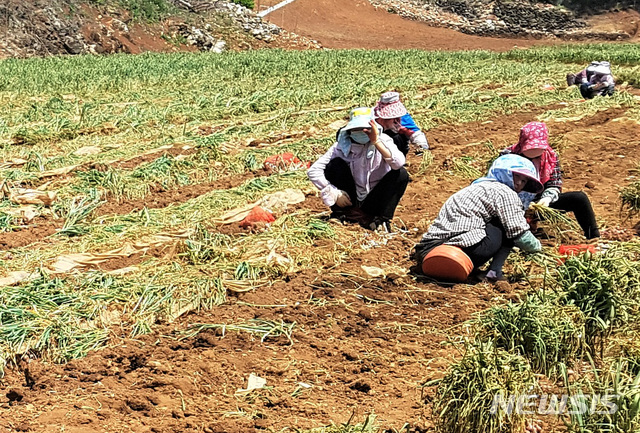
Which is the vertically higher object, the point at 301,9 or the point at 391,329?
the point at 391,329

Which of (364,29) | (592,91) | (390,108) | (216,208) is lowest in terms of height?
(364,29)

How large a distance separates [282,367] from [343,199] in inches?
89.1

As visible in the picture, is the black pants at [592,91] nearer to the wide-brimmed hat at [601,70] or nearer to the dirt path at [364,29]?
the wide-brimmed hat at [601,70]

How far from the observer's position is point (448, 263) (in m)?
4.41

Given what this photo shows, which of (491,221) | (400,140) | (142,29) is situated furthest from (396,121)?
(142,29)

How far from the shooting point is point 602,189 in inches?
269

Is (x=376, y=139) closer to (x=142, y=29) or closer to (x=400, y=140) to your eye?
(x=400, y=140)

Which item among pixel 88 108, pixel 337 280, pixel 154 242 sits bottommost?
pixel 88 108

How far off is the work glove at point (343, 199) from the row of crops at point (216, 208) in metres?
0.20

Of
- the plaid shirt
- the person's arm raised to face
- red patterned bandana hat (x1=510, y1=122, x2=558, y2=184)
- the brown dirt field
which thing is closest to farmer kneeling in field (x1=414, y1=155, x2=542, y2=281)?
the plaid shirt

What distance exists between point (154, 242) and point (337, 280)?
1.59 meters

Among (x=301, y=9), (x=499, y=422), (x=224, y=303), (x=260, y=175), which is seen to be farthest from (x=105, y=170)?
(x=301, y=9)

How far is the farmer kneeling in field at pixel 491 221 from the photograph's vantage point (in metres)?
4.40

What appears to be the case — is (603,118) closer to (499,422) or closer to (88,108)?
(88,108)
